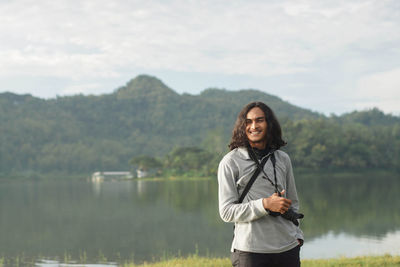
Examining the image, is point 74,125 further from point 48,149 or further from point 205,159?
point 205,159

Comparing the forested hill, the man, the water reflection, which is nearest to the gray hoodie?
the man

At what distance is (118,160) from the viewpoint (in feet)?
→ 257

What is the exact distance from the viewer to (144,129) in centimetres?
10238

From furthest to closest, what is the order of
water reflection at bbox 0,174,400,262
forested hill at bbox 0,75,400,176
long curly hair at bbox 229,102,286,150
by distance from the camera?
forested hill at bbox 0,75,400,176 < water reflection at bbox 0,174,400,262 < long curly hair at bbox 229,102,286,150

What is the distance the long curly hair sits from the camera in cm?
219

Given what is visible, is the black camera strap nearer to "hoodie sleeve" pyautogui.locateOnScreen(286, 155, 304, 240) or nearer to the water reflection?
"hoodie sleeve" pyautogui.locateOnScreen(286, 155, 304, 240)

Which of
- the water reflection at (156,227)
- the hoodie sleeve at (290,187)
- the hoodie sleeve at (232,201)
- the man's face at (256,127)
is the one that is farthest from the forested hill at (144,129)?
the hoodie sleeve at (232,201)

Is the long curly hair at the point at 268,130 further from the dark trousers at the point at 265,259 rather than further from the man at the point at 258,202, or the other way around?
the dark trousers at the point at 265,259

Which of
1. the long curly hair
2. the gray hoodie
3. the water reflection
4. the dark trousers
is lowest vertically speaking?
the water reflection

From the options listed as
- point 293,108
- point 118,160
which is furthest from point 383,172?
point 293,108

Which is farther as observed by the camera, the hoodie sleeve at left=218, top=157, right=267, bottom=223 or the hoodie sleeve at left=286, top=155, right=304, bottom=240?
the hoodie sleeve at left=286, top=155, right=304, bottom=240

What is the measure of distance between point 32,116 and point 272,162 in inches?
3742

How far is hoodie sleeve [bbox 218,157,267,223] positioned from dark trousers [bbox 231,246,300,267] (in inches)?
6.3

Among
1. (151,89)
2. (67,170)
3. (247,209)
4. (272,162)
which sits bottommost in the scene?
(67,170)
